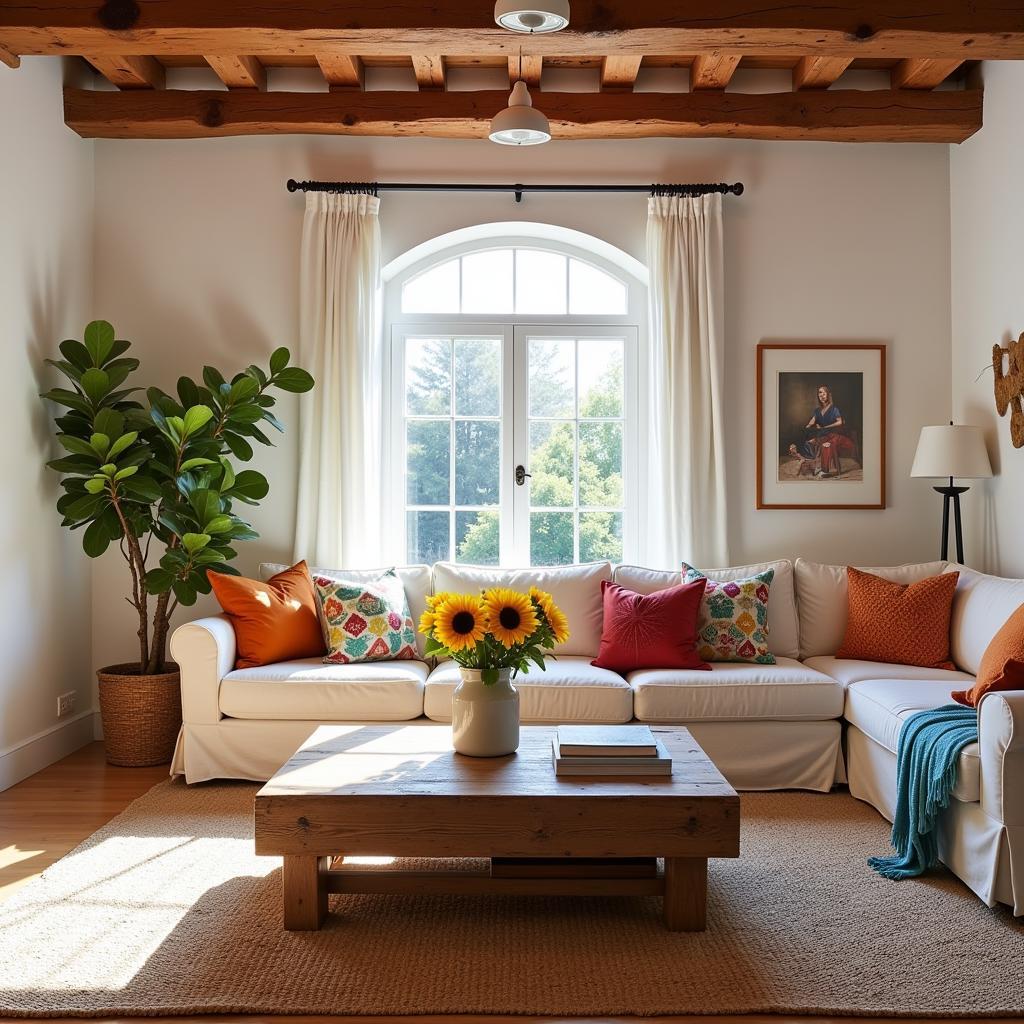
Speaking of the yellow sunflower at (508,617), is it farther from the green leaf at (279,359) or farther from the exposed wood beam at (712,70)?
the exposed wood beam at (712,70)

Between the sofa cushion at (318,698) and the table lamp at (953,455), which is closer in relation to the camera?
the sofa cushion at (318,698)

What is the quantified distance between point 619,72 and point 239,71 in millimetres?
1766

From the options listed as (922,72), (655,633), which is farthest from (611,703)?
(922,72)

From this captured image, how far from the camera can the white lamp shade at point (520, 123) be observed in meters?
3.67

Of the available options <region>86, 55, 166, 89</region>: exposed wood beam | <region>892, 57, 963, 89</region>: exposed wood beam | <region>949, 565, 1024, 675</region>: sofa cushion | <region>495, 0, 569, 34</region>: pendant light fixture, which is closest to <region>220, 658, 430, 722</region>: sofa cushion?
<region>949, 565, 1024, 675</region>: sofa cushion

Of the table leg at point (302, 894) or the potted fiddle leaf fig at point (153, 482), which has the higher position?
the potted fiddle leaf fig at point (153, 482)

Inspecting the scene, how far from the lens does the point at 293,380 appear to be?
15.5 feet

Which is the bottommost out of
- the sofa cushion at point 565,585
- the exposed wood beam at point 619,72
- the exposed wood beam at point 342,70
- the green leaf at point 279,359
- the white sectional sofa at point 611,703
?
the white sectional sofa at point 611,703

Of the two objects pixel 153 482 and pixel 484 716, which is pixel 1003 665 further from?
pixel 153 482

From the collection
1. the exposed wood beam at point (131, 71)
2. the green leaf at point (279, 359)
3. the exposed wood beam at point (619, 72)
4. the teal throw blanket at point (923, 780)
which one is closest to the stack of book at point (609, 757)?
the teal throw blanket at point (923, 780)

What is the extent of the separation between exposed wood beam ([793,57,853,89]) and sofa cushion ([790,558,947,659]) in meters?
2.27

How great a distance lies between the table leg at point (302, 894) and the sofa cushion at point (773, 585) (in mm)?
2331

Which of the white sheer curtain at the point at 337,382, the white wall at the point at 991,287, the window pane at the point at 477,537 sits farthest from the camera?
the window pane at the point at 477,537

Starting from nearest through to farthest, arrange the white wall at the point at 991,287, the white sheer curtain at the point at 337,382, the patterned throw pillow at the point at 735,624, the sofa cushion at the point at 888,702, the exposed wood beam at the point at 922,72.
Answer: the sofa cushion at the point at 888,702
the patterned throw pillow at the point at 735,624
the white wall at the point at 991,287
the exposed wood beam at the point at 922,72
the white sheer curtain at the point at 337,382
